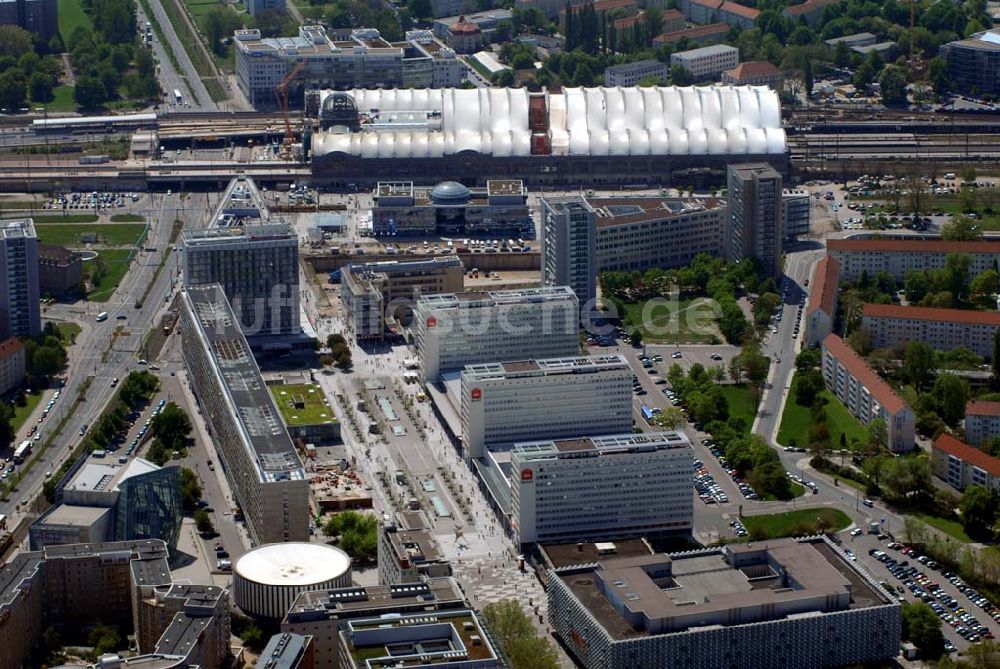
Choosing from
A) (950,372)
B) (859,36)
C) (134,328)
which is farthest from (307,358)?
(859,36)

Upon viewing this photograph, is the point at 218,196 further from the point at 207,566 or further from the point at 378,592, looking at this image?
the point at 378,592

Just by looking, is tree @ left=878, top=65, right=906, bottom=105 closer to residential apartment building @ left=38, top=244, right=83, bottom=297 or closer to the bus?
residential apartment building @ left=38, top=244, right=83, bottom=297

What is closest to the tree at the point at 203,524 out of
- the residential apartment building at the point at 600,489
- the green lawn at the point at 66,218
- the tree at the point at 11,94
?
the residential apartment building at the point at 600,489

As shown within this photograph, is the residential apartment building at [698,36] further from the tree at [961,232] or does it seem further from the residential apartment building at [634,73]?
the tree at [961,232]

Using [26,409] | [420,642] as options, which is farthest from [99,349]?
[420,642]

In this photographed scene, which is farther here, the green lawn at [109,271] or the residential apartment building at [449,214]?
the residential apartment building at [449,214]

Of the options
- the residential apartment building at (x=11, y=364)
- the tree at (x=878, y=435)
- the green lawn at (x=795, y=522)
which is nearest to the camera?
the green lawn at (x=795, y=522)
